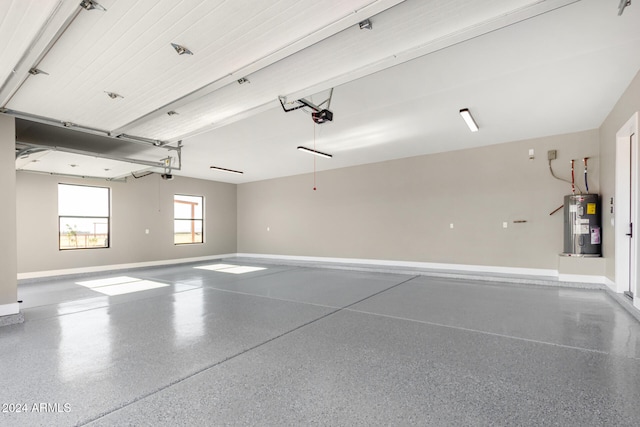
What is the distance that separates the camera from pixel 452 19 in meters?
2.26

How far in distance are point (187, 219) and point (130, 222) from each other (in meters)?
1.78

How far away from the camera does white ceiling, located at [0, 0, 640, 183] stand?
2158 mm

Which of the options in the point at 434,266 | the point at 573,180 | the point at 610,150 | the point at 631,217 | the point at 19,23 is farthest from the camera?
the point at 434,266

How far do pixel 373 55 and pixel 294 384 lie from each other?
2.83 m

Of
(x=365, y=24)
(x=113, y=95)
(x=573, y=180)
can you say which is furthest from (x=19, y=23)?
(x=573, y=180)

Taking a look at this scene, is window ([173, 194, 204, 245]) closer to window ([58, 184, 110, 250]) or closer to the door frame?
window ([58, 184, 110, 250])

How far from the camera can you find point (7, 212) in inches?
152

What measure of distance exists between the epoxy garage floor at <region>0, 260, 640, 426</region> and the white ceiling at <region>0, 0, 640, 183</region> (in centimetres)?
264

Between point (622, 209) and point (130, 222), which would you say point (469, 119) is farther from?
point (130, 222)

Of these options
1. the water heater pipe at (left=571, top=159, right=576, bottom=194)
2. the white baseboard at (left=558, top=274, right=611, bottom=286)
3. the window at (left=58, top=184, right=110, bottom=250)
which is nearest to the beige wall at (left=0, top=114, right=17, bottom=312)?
the window at (left=58, top=184, right=110, bottom=250)

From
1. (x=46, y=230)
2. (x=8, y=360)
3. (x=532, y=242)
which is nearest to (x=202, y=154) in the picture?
(x=46, y=230)

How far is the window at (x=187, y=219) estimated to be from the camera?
32.5 feet

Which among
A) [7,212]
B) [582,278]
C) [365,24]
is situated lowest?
[582,278]

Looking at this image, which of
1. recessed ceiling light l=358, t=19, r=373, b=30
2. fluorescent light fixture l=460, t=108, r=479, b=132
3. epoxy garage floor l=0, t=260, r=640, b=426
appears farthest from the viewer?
fluorescent light fixture l=460, t=108, r=479, b=132
